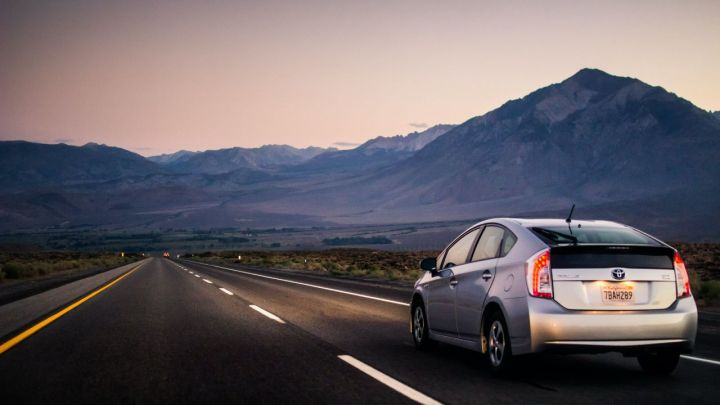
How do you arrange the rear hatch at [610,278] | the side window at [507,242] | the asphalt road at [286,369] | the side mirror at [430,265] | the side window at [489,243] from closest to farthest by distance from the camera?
the asphalt road at [286,369], the rear hatch at [610,278], the side window at [507,242], the side window at [489,243], the side mirror at [430,265]

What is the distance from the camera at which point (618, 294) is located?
23.9 ft

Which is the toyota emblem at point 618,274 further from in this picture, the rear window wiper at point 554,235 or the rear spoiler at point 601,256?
the rear window wiper at point 554,235

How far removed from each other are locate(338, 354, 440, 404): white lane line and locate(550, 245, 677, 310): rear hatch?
1659 millimetres

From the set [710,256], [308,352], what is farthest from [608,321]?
[710,256]

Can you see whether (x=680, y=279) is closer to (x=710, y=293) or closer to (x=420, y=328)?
(x=420, y=328)

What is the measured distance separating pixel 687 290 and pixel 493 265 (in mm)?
1957

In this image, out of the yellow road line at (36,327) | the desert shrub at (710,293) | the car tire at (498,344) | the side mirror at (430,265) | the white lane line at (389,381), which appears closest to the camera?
the white lane line at (389,381)

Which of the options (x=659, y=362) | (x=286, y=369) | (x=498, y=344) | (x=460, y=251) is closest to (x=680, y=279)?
(x=659, y=362)

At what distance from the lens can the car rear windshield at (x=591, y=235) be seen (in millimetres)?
7633

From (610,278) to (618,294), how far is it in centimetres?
18

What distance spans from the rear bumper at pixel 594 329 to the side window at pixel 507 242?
3.00 feet

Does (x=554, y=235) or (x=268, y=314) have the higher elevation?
(x=554, y=235)

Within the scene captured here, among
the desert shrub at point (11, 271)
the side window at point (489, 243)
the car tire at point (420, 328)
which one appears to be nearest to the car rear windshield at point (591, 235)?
the side window at point (489, 243)

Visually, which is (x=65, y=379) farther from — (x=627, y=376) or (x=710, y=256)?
(x=710, y=256)
